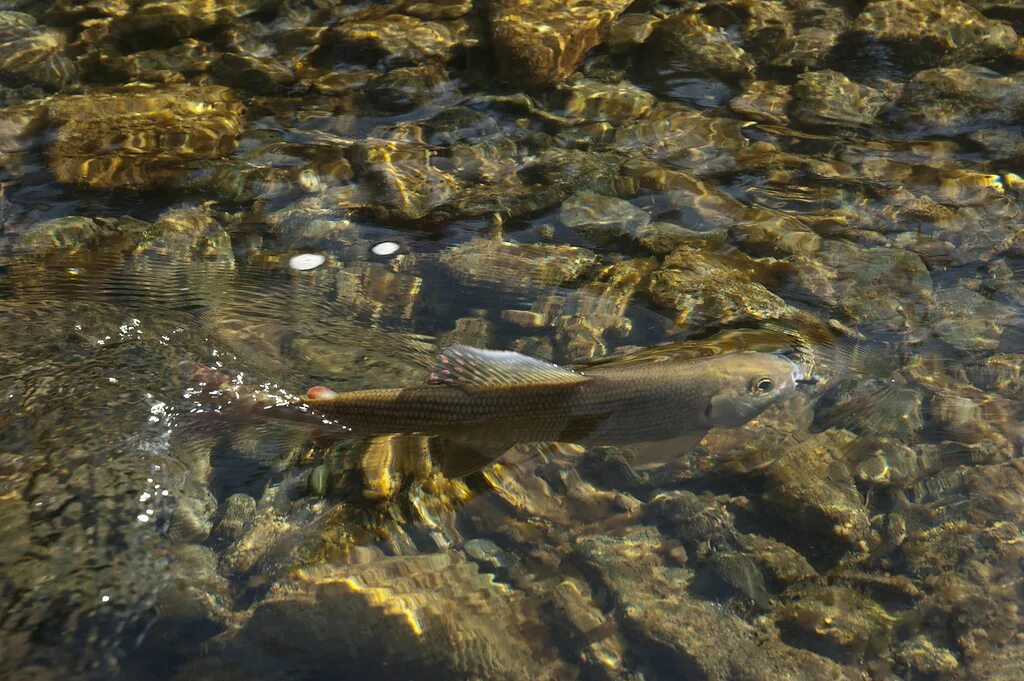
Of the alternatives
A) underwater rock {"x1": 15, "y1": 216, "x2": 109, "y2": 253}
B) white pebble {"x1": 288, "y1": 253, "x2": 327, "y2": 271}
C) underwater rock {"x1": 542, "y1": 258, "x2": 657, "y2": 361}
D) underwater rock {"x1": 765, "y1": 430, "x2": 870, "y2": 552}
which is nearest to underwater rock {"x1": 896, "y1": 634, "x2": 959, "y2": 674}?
underwater rock {"x1": 765, "y1": 430, "x2": 870, "y2": 552}

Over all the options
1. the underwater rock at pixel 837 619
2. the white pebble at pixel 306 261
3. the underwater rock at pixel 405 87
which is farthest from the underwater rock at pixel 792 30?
the underwater rock at pixel 837 619

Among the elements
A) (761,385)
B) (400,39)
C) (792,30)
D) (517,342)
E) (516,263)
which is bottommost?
(517,342)

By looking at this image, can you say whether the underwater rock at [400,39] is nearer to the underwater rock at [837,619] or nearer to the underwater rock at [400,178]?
the underwater rock at [400,178]

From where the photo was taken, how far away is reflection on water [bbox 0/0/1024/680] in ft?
14.4

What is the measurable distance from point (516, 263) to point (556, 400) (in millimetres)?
2285

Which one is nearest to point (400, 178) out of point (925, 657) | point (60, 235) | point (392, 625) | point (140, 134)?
point (140, 134)

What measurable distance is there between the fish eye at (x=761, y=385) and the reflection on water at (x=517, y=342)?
63 millimetres

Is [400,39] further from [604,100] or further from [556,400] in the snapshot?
[556,400]

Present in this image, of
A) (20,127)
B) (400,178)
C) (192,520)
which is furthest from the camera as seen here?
(20,127)

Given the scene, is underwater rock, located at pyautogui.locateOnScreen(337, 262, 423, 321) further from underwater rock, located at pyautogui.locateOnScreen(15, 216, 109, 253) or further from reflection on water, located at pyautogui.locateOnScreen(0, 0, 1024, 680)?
underwater rock, located at pyautogui.locateOnScreen(15, 216, 109, 253)

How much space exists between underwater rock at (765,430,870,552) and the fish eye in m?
0.70

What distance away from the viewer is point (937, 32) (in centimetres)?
870

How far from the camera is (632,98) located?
27.7 ft

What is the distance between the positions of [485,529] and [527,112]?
16.2 ft
